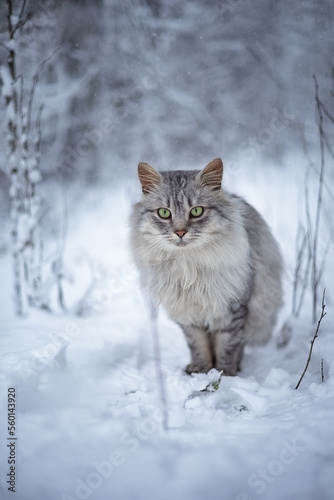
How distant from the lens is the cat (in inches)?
72.2

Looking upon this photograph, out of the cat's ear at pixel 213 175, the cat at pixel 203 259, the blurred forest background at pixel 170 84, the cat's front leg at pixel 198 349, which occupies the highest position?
the blurred forest background at pixel 170 84

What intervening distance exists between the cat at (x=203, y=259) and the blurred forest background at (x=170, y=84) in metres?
1.95

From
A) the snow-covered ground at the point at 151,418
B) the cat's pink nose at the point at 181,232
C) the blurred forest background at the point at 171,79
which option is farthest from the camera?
the blurred forest background at the point at 171,79

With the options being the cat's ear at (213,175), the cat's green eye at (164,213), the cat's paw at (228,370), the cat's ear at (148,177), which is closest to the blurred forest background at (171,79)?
the cat's ear at (213,175)

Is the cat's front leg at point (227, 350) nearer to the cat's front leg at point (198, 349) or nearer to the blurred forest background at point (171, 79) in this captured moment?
the cat's front leg at point (198, 349)

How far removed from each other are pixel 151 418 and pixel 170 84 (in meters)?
4.98

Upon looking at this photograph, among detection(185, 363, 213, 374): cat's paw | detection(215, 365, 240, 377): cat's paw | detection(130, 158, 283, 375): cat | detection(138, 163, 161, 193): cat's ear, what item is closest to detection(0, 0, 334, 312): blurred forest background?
detection(138, 163, 161, 193): cat's ear

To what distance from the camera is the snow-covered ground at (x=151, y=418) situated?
111 centimetres

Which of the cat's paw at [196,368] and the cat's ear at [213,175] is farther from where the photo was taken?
the cat's paw at [196,368]

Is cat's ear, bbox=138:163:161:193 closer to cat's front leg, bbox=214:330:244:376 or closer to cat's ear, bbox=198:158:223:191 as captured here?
cat's ear, bbox=198:158:223:191

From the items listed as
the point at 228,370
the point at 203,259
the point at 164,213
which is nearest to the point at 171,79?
the point at 164,213

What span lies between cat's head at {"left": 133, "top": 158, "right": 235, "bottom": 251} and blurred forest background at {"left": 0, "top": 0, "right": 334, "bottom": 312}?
192 cm

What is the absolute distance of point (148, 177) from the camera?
1.95 meters

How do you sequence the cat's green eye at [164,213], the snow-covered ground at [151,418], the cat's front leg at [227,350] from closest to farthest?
the snow-covered ground at [151,418], the cat's green eye at [164,213], the cat's front leg at [227,350]
